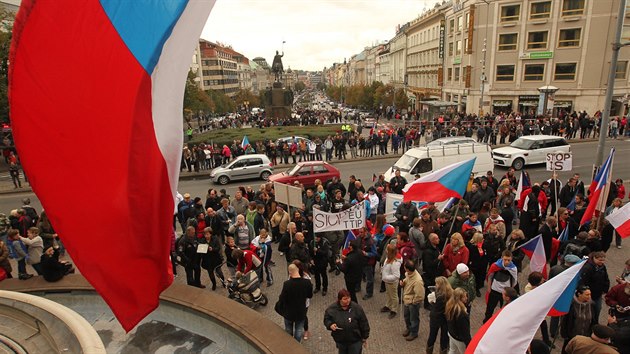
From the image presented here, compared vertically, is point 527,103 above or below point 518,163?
above

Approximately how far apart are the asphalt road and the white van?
275cm

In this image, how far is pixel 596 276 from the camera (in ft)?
23.7

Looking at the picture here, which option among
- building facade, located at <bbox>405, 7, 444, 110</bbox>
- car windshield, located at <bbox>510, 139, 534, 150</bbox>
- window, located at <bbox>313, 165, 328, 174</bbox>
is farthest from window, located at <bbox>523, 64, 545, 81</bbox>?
window, located at <bbox>313, 165, 328, 174</bbox>

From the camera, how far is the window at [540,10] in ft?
144

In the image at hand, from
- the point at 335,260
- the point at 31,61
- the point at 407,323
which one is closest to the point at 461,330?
the point at 407,323

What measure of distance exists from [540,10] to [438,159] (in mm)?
36612

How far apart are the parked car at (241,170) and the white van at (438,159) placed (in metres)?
7.03

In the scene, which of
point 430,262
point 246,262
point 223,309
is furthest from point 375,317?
point 223,309

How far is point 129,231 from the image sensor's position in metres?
3.33

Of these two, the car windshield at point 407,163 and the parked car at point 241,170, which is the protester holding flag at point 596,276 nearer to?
the car windshield at point 407,163

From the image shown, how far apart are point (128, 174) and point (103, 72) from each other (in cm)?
76

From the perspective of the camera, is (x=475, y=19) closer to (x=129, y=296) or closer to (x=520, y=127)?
(x=520, y=127)

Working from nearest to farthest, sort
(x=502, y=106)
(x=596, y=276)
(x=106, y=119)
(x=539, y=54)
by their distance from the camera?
(x=106, y=119), (x=596, y=276), (x=539, y=54), (x=502, y=106)

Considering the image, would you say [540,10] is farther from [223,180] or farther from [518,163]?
[223,180]
